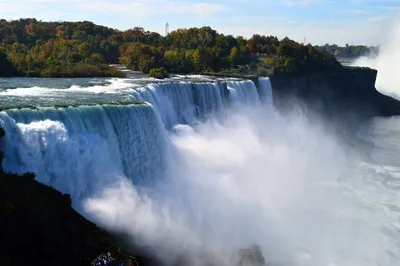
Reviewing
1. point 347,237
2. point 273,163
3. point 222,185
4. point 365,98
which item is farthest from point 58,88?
point 365,98

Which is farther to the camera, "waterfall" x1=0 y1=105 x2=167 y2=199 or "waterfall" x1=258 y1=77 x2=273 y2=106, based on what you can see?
"waterfall" x1=258 y1=77 x2=273 y2=106

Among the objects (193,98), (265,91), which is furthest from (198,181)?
(265,91)

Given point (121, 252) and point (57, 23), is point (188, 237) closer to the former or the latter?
point (121, 252)

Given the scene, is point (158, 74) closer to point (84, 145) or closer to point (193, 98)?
point (193, 98)

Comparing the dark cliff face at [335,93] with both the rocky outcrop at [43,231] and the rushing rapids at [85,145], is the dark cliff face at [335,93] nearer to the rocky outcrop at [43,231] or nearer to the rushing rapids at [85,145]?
the rushing rapids at [85,145]

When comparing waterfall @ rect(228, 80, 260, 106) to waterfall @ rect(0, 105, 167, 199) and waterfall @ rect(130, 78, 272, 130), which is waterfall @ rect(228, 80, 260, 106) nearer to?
waterfall @ rect(130, 78, 272, 130)

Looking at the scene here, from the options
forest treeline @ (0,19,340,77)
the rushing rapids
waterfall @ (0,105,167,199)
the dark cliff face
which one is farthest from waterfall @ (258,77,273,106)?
waterfall @ (0,105,167,199)
